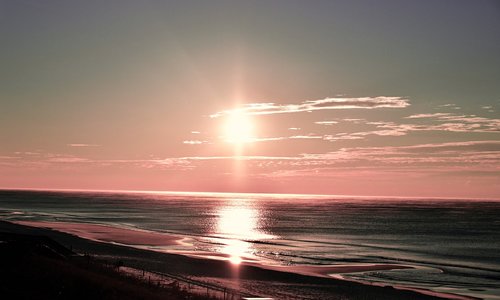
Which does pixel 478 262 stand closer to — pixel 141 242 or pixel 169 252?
pixel 169 252

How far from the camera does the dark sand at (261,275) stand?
40.9 metres

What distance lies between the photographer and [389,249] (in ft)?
254

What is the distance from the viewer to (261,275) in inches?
1927

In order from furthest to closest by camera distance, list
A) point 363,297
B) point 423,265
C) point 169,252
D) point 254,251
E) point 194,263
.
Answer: point 254,251, point 169,252, point 423,265, point 194,263, point 363,297

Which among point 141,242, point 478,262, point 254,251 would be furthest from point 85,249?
point 478,262

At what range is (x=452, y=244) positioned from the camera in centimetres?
8594

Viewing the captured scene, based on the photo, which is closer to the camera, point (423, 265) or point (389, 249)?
point (423, 265)

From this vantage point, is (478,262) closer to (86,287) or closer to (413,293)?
(413,293)

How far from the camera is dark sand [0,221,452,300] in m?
40.9

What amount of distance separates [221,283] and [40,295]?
20704mm

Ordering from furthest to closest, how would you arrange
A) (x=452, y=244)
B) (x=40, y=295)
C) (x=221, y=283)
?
(x=452, y=244) → (x=221, y=283) → (x=40, y=295)

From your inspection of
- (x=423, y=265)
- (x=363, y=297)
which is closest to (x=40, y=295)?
(x=363, y=297)

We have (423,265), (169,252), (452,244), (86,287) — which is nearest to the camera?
(86,287)

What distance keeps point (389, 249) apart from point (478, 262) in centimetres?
1537
